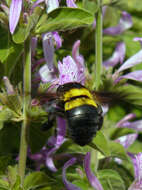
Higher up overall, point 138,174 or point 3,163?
point 3,163

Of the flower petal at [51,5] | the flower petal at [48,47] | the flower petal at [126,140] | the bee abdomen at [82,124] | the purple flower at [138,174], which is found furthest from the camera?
the flower petal at [126,140]

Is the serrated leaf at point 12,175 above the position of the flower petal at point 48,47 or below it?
below

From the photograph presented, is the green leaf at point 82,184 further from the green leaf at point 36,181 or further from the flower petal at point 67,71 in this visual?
the flower petal at point 67,71

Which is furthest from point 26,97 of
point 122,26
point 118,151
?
point 122,26

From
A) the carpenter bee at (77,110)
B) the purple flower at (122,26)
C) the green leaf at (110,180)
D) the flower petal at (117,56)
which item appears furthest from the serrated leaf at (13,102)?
the purple flower at (122,26)

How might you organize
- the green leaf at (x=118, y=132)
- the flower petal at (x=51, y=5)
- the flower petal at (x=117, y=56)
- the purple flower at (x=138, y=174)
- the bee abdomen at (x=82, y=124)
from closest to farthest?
the bee abdomen at (x=82, y=124) < the flower petal at (x=51, y=5) < the purple flower at (x=138, y=174) < the green leaf at (x=118, y=132) < the flower petal at (x=117, y=56)

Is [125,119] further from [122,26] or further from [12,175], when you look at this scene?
[12,175]
